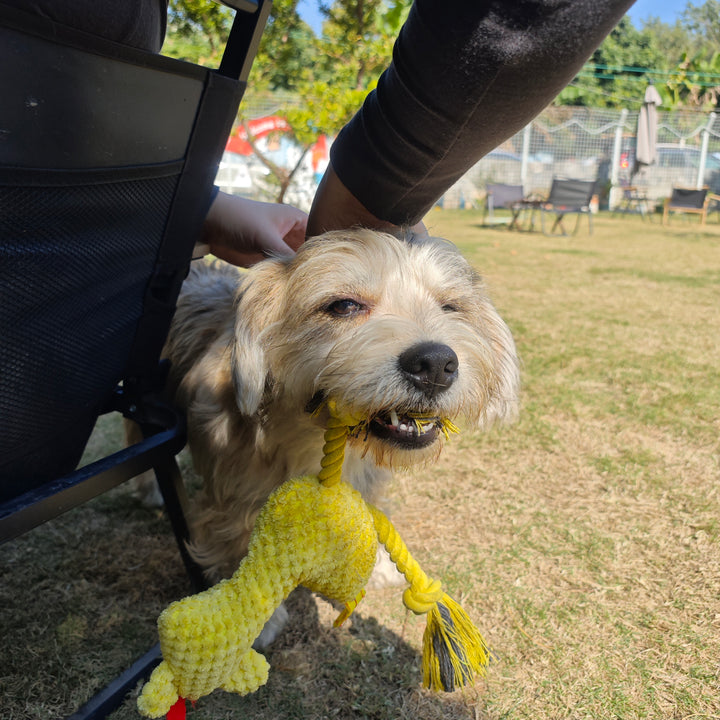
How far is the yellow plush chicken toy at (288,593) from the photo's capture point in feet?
4.06

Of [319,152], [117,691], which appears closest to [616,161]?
[319,152]

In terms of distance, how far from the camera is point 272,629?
2.09 m

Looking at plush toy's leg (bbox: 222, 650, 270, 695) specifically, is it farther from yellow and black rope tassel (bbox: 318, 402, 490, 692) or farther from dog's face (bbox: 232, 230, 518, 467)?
dog's face (bbox: 232, 230, 518, 467)

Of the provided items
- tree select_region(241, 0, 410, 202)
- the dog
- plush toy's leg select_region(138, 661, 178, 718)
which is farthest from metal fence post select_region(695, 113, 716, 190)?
plush toy's leg select_region(138, 661, 178, 718)

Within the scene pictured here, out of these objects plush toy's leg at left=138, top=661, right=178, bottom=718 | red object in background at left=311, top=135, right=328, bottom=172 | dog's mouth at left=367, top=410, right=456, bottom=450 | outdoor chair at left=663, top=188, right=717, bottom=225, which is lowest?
plush toy's leg at left=138, top=661, right=178, bottom=718

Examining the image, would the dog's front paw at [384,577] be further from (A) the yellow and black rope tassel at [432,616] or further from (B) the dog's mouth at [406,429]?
(B) the dog's mouth at [406,429]

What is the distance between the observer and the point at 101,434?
3703 mm

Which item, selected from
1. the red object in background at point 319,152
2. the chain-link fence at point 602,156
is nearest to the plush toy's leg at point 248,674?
the red object in background at point 319,152

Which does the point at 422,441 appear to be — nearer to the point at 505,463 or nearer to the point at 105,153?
the point at 105,153

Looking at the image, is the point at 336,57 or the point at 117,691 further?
the point at 336,57

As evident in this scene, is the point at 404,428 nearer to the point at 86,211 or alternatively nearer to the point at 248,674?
the point at 248,674

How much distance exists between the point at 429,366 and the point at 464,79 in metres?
0.64

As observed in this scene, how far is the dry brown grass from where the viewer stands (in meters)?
1.82

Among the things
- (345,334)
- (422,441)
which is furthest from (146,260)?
(422,441)
